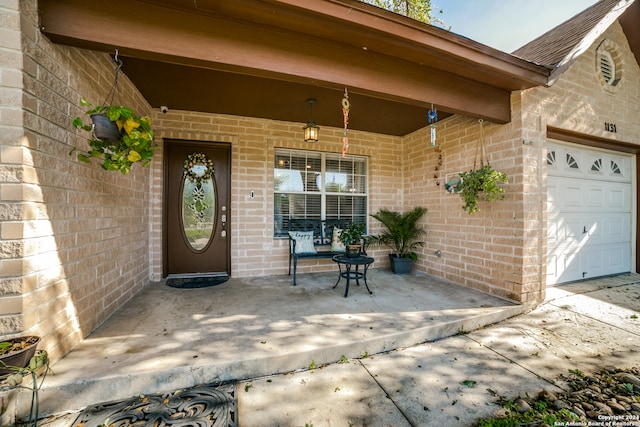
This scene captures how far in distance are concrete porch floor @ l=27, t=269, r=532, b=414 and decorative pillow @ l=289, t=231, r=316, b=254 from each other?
1.72ft

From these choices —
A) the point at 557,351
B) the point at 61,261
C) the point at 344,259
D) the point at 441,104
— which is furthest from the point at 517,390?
the point at 61,261

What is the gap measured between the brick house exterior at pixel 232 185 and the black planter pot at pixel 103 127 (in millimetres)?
257

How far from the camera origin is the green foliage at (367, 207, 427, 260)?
14.6 ft

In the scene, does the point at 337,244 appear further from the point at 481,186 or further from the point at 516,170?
the point at 516,170

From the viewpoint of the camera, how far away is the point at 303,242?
13.3ft

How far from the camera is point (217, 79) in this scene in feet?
9.53

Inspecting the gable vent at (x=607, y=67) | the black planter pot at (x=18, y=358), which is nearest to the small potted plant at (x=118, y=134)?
the black planter pot at (x=18, y=358)

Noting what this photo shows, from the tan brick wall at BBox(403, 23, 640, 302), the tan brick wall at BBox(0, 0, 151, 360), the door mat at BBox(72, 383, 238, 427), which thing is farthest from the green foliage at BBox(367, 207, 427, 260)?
the tan brick wall at BBox(0, 0, 151, 360)

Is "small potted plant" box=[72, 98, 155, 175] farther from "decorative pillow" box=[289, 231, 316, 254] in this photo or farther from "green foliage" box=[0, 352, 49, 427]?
"decorative pillow" box=[289, 231, 316, 254]

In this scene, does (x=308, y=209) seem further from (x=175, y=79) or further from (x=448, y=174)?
(x=175, y=79)

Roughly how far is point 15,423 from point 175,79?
3.02m

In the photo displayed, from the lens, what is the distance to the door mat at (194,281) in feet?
11.8

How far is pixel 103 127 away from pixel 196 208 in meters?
2.22

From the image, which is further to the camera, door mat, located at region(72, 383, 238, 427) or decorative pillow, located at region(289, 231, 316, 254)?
decorative pillow, located at region(289, 231, 316, 254)
